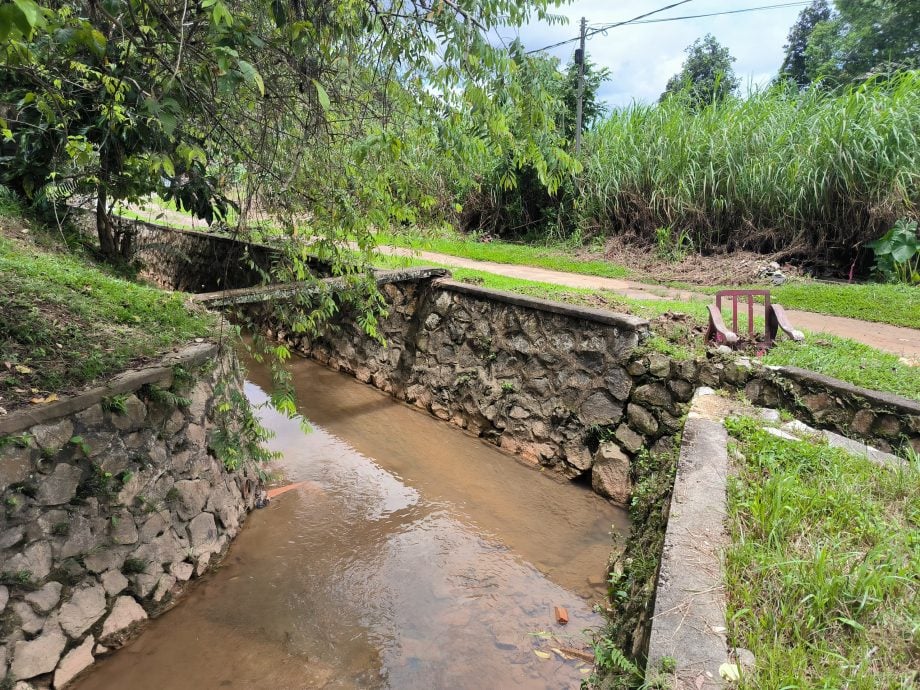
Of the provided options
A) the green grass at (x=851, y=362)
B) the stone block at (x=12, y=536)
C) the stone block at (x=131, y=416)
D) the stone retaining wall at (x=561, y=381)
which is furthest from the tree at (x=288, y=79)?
the green grass at (x=851, y=362)

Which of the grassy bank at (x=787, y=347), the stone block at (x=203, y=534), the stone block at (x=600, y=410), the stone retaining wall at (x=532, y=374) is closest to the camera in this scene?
the stone block at (x=203, y=534)

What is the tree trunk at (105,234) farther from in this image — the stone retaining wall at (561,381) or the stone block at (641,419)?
the stone block at (641,419)

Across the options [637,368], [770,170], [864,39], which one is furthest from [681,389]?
[864,39]

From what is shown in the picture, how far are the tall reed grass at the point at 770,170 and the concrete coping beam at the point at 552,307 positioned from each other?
449 centimetres

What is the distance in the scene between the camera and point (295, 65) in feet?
9.50

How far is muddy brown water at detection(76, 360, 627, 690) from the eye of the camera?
10.9 feet

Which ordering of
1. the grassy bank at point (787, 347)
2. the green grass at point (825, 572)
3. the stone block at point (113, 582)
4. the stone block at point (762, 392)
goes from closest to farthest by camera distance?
1. the green grass at point (825, 572)
2. the stone block at point (113, 582)
3. the grassy bank at point (787, 347)
4. the stone block at point (762, 392)

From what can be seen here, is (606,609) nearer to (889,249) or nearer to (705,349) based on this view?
(705,349)

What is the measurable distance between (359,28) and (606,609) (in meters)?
3.79

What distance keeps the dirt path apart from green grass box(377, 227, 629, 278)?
0.22 m

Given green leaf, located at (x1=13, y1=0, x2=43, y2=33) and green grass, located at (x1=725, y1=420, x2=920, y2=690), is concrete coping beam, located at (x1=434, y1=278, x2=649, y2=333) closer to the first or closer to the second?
green grass, located at (x1=725, y1=420, x2=920, y2=690)

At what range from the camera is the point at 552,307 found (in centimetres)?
583

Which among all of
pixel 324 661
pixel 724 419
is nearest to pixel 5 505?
pixel 324 661

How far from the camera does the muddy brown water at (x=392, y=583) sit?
332cm
